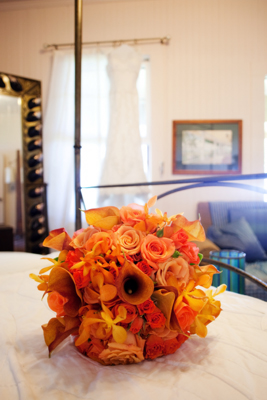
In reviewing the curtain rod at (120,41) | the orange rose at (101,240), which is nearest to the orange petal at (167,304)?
the orange rose at (101,240)

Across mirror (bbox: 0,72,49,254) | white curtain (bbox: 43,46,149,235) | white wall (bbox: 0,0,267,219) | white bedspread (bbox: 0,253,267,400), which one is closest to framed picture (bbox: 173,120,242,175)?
white wall (bbox: 0,0,267,219)

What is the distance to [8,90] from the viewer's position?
9.74 feet

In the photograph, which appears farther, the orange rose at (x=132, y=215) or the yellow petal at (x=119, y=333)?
the orange rose at (x=132, y=215)

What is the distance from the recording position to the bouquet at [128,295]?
494mm

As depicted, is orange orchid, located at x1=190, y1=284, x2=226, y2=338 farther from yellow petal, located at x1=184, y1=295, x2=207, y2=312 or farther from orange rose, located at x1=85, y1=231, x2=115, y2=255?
orange rose, located at x1=85, y1=231, x2=115, y2=255

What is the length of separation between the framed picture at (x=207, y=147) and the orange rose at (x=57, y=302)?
284 centimetres

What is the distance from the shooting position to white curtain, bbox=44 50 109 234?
10.2ft

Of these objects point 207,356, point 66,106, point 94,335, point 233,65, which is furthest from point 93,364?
point 233,65

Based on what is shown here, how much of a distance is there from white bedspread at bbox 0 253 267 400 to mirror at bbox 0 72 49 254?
248 cm

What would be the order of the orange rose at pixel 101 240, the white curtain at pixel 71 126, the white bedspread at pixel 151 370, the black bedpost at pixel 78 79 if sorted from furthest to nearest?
the white curtain at pixel 71 126 < the black bedpost at pixel 78 79 < the orange rose at pixel 101 240 < the white bedspread at pixel 151 370

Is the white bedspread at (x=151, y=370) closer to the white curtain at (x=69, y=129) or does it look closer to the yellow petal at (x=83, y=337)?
the yellow petal at (x=83, y=337)

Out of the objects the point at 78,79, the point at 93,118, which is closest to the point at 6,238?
the point at 93,118

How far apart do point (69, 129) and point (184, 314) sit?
2.97 meters

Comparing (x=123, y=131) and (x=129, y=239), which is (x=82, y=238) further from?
(x=123, y=131)
